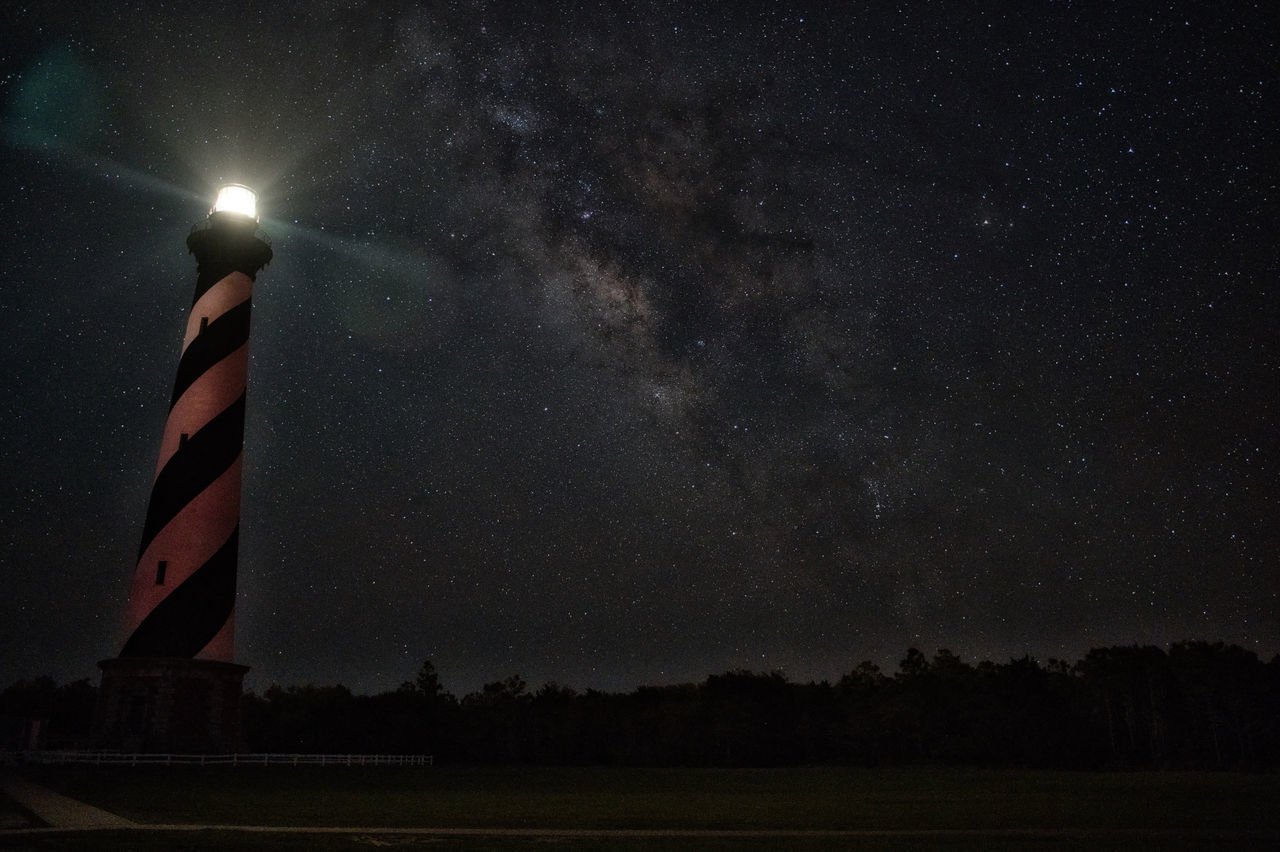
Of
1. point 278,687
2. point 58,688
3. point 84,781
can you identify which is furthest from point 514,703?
point 84,781

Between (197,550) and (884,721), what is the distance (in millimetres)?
70788

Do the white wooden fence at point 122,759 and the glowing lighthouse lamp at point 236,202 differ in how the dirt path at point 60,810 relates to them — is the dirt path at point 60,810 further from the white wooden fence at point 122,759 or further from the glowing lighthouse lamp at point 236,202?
the glowing lighthouse lamp at point 236,202

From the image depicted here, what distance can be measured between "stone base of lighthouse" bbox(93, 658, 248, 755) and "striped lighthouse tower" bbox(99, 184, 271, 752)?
38 millimetres

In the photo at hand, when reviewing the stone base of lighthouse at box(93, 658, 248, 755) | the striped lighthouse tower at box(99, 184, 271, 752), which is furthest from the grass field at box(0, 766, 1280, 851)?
the striped lighthouse tower at box(99, 184, 271, 752)

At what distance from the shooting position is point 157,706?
36.5 metres

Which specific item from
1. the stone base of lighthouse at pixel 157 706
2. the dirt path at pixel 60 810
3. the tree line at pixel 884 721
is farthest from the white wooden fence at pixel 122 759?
the tree line at pixel 884 721

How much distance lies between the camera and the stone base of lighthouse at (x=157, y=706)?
36.2 m

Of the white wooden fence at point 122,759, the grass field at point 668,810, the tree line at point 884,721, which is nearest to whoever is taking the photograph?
the grass field at point 668,810

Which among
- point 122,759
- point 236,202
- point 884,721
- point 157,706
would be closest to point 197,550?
point 157,706

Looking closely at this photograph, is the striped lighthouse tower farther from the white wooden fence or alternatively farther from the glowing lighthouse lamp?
the white wooden fence

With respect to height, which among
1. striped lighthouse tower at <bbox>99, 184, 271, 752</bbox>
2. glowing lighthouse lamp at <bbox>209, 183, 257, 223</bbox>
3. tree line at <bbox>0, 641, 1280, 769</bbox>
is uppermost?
glowing lighthouse lamp at <bbox>209, 183, 257, 223</bbox>

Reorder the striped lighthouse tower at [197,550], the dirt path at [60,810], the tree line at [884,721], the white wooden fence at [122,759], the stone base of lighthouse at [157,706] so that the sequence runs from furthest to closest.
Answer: the tree line at [884,721]
the striped lighthouse tower at [197,550]
the stone base of lighthouse at [157,706]
the white wooden fence at [122,759]
the dirt path at [60,810]

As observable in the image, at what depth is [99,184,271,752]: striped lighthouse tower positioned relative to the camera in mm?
36719

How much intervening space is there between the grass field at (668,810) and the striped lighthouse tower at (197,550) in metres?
2.91
